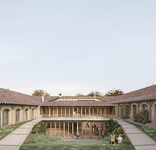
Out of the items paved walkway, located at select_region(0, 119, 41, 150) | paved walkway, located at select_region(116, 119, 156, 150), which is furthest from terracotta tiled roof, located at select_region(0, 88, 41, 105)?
paved walkway, located at select_region(116, 119, 156, 150)

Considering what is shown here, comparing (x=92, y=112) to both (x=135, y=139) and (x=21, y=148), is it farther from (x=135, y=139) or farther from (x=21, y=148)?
(x=21, y=148)

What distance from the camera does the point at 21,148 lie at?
14.1m

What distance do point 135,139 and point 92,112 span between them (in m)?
20.9

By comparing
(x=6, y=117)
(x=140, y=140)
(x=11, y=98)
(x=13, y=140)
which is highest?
(x=11, y=98)

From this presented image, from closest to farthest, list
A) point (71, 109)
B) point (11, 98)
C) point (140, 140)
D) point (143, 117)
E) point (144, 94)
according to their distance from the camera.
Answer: point (140, 140) < point (143, 117) < point (11, 98) < point (144, 94) < point (71, 109)

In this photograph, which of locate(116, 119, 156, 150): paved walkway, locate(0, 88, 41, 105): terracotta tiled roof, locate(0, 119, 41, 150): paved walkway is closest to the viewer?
locate(0, 119, 41, 150): paved walkway

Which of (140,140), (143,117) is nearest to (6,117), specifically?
(140,140)

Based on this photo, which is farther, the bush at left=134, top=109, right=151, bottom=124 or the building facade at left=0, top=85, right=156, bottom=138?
the building facade at left=0, top=85, right=156, bottom=138

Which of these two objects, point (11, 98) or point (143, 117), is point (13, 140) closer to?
point (11, 98)

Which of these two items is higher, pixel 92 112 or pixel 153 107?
pixel 153 107

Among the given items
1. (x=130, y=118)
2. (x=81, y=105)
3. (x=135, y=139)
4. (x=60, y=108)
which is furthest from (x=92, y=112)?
(x=135, y=139)

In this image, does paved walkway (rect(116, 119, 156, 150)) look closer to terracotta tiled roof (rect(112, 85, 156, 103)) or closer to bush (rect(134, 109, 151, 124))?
bush (rect(134, 109, 151, 124))

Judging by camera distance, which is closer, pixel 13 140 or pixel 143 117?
pixel 13 140

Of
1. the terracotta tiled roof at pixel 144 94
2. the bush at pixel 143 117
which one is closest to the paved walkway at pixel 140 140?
the bush at pixel 143 117
